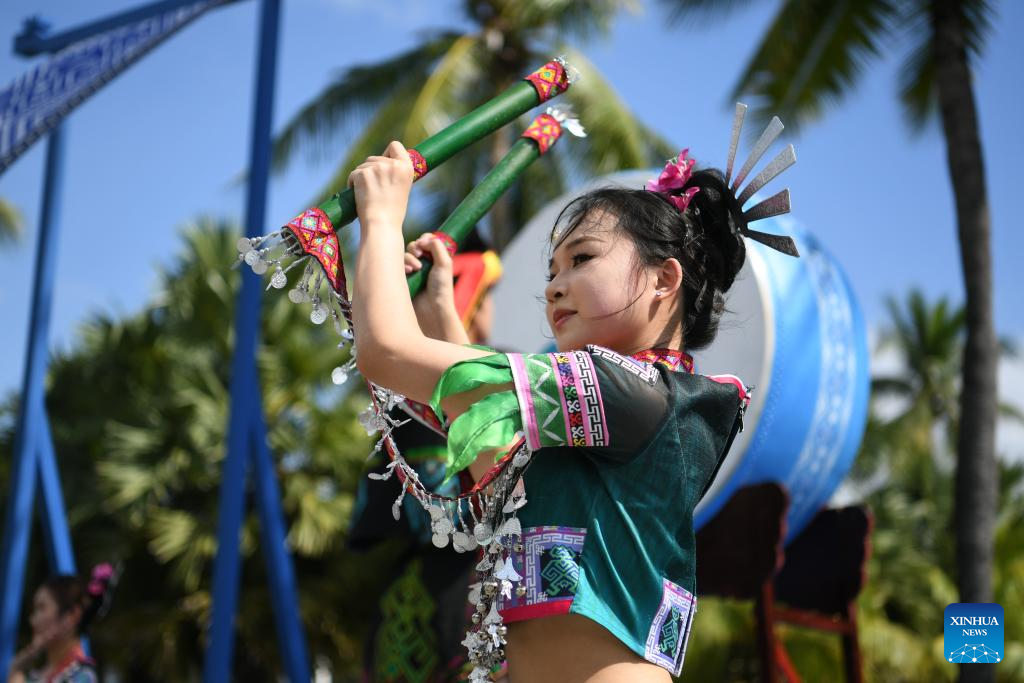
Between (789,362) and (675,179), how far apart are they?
5.23 feet

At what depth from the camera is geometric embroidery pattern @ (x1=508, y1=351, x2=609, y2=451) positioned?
49.3 inches

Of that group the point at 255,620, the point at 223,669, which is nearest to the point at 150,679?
the point at 255,620

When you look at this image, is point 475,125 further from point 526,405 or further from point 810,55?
point 810,55

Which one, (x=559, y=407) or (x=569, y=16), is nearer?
(x=559, y=407)

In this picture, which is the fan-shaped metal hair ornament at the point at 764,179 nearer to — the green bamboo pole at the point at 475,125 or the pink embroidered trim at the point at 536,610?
the green bamboo pole at the point at 475,125

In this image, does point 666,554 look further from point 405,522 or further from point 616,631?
point 405,522

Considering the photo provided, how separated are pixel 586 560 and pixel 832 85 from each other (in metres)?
7.46

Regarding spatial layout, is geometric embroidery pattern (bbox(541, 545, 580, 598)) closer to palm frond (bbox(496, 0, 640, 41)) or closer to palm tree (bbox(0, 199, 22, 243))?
palm frond (bbox(496, 0, 640, 41))

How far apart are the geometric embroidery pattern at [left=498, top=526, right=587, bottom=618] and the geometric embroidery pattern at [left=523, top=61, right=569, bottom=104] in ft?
2.40

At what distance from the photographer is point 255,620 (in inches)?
321

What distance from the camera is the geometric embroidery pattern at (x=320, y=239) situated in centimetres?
136

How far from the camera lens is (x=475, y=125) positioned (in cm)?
163

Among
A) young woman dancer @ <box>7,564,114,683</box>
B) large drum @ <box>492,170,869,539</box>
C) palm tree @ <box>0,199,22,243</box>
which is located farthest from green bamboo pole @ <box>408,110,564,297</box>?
palm tree @ <box>0,199,22,243</box>

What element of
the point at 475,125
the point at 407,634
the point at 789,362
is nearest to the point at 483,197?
the point at 475,125
